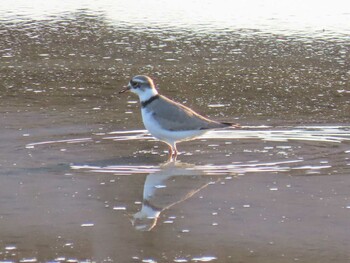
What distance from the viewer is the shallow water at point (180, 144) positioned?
238 inches

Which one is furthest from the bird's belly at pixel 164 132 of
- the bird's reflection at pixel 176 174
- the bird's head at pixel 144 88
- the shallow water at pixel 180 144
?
the bird's reflection at pixel 176 174

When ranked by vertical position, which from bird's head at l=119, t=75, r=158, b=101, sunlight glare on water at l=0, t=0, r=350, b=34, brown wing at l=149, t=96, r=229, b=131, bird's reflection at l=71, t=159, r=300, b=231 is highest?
bird's head at l=119, t=75, r=158, b=101

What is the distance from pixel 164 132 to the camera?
8648 mm

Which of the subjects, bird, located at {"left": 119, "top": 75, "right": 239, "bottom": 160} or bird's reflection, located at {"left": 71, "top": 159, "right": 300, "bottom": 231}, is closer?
bird's reflection, located at {"left": 71, "top": 159, "right": 300, "bottom": 231}

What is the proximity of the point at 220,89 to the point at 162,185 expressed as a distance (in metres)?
3.81

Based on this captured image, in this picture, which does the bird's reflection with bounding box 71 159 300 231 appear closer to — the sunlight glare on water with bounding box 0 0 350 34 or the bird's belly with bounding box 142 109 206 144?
the bird's belly with bounding box 142 109 206 144

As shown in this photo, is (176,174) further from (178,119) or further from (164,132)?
(178,119)

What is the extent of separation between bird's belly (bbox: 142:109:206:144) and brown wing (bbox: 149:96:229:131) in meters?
0.03

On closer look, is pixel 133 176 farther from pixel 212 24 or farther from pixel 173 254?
pixel 212 24

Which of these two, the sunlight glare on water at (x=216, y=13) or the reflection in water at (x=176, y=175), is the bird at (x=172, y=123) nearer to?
the reflection in water at (x=176, y=175)

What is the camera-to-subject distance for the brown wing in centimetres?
870

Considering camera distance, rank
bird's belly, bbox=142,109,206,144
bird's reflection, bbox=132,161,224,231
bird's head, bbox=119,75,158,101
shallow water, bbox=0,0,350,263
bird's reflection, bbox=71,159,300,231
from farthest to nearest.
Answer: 1. bird's head, bbox=119,75,158,101
2. bird's belly, bbox=142,109,206,144
3. bird's reflection, bbox=71,159,300,231
4. bird's reflection, bbox=132,161,224,231
5. shallow water, bbox=0,0,350,263

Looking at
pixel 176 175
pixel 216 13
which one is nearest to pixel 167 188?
pixel 176 175

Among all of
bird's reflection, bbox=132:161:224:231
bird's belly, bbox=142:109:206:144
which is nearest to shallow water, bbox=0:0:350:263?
bird's reflection, bbox=132:161:224:231
